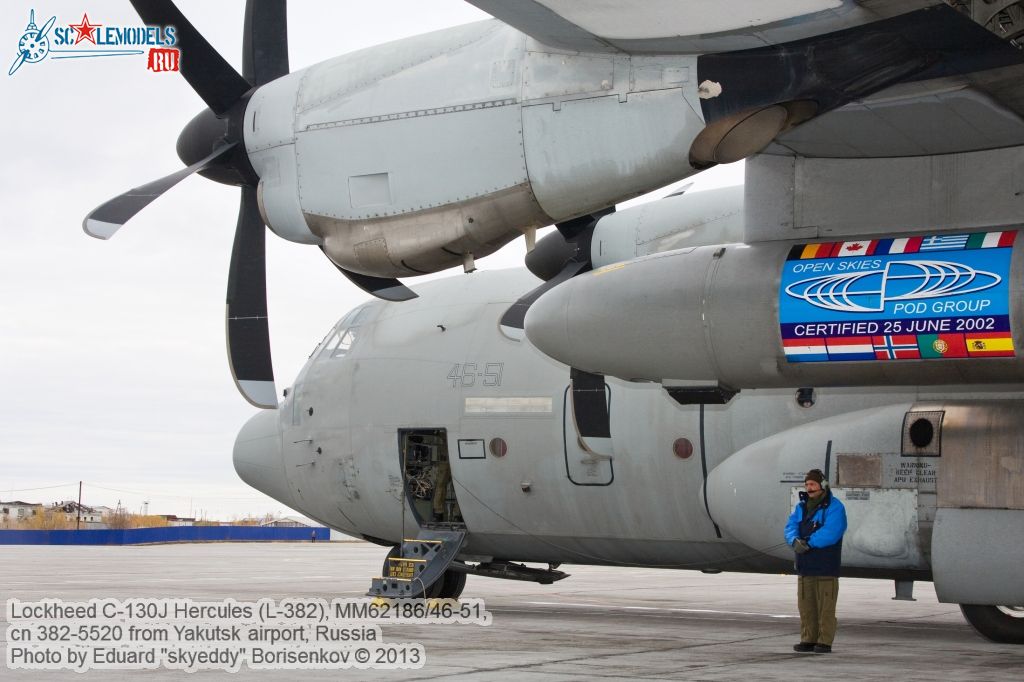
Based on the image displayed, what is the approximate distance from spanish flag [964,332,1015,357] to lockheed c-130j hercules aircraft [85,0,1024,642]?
17 millimetres

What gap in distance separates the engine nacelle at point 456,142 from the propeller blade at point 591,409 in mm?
4988

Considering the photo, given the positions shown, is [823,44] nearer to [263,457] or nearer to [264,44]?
[264,44]

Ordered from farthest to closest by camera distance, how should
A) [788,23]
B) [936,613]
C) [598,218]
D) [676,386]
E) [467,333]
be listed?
[936,613] < [467,333] < [598,218] < [676,386] < [788,23]

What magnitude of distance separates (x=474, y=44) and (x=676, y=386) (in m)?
3.31

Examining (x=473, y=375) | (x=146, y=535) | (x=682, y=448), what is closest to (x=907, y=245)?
(x=682, y=448)

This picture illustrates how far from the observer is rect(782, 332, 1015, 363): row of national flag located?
8500 mm

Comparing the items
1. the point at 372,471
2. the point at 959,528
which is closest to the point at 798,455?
the point at 959,528

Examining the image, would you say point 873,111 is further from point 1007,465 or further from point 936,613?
point 936,613

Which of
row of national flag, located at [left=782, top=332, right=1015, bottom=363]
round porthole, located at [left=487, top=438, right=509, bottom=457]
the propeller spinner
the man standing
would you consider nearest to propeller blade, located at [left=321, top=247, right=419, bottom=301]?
the propeller spinner

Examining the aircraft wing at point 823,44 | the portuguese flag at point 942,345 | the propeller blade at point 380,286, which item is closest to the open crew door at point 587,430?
the propeller blade at point 380,286

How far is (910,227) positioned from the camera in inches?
374

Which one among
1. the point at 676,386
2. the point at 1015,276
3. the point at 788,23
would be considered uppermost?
the point at 788,23

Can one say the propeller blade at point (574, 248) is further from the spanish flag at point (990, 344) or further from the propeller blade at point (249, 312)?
the spanish flag at point (990, 344)

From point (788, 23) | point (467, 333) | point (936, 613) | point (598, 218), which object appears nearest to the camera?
point (788, 23)
